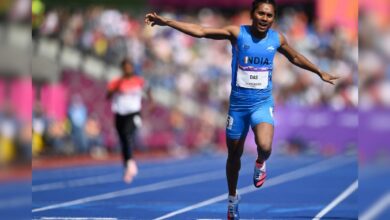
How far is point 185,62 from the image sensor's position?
1374 inches

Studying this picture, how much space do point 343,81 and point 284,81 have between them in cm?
240

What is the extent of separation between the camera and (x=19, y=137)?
3854 millimetres

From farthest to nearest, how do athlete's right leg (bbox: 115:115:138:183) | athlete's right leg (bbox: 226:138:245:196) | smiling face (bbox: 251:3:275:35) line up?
athlete's right leg (bbox: 115:115:138:183) < athlete's right leg (bbox: 226:138:245:196) < smiling face (bbox: 251:3:275:35)

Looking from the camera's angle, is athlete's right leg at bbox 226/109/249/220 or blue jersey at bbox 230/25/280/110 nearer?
blue jersey at bbox 230/25/280/110

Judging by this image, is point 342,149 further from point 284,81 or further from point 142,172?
point 142,172

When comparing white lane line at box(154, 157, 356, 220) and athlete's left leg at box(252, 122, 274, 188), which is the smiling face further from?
white lane line at box(154, 157, 356, 220)

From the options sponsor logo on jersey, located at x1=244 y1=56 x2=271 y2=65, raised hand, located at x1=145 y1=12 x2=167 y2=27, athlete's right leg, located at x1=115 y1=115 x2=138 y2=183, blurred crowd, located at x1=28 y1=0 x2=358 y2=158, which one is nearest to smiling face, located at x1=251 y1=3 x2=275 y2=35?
sponsor logo on jersey, located at x1=244 y1=56 x2=271 y2=65

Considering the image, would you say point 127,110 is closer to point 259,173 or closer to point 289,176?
point 289,176

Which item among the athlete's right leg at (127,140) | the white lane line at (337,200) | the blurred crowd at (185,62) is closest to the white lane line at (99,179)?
the athlete's right leg at (127,140)

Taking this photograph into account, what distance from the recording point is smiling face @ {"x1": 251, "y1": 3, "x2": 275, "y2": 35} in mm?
9252

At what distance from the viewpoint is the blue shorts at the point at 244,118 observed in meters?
9.52

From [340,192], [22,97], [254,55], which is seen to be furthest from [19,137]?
[340,192]

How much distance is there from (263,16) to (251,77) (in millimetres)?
677

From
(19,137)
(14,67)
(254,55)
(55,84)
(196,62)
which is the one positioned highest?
(196,62)
